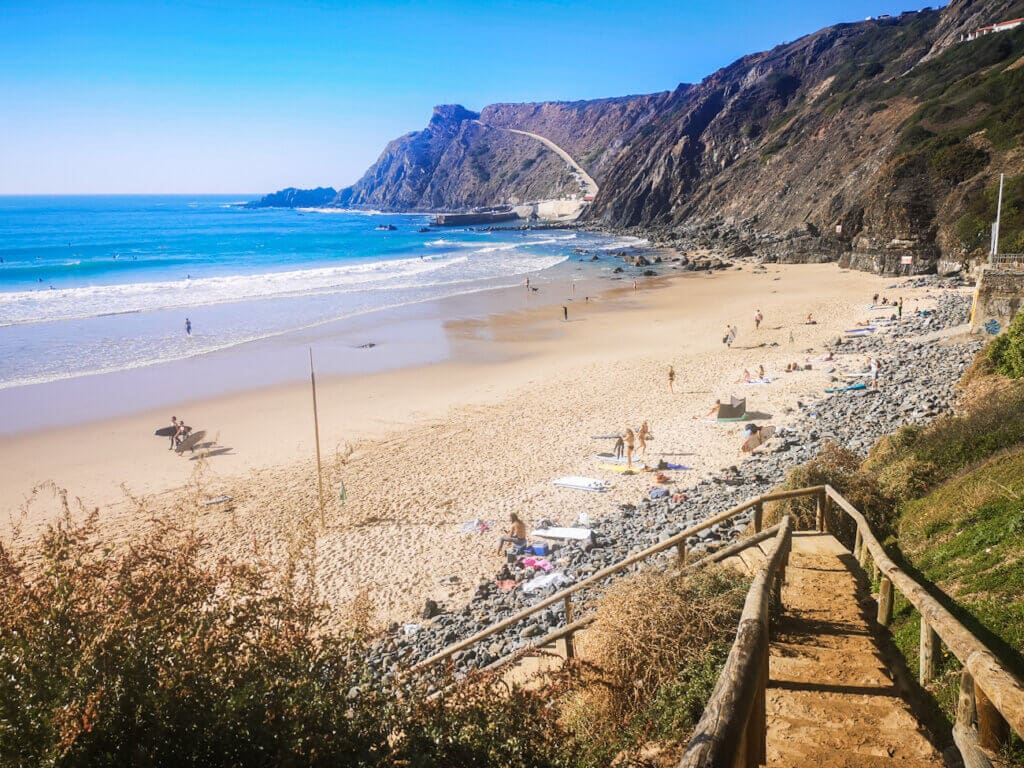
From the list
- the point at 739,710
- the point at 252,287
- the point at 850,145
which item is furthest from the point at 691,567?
the point at 850,145

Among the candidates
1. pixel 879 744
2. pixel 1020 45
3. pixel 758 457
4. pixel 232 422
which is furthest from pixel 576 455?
pixel 1020 45

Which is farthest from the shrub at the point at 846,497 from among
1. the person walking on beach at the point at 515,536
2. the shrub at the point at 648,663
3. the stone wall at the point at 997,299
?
the stone wall at the point at 997,299

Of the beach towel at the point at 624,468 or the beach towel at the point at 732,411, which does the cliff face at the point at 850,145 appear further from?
the beach towel at the point at 624,468

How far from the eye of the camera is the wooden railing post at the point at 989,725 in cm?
337

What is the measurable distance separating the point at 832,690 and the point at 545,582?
19.2ft

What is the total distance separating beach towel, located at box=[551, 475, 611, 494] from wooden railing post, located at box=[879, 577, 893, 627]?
28.7 ft

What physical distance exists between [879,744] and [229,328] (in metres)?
34.3

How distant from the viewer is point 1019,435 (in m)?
8.41

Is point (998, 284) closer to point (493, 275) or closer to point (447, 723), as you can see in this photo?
point (447, 723)

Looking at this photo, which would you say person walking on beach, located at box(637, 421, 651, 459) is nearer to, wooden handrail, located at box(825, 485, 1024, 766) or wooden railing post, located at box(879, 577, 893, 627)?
wooden railing post, located at box(879, 577, 893, 627)

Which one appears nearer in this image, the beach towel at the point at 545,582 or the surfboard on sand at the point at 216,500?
the beach towel at the point at 545,582

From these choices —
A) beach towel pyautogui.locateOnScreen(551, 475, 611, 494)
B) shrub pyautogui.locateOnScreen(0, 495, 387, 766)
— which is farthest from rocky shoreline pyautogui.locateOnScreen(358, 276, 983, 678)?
beach towel pyautogui.locateOnScreen(551, 475, 611, 494)

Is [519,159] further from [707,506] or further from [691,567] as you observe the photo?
[691,567]

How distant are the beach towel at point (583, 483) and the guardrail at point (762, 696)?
9632 millimetres
